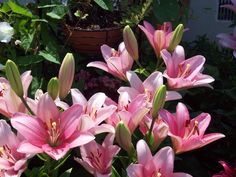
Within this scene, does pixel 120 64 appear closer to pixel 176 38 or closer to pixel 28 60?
pixel 176 38

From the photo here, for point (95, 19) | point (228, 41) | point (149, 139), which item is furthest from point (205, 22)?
point (149, 139)

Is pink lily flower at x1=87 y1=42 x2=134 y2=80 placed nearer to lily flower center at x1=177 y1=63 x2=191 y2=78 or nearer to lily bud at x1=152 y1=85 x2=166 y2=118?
lily flower center at x1=177 y1=63 x2=191 y2=78

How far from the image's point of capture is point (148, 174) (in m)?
0.97

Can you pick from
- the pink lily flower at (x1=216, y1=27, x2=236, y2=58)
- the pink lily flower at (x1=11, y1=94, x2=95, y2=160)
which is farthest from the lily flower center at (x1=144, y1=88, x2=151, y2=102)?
the pink lily flower at (x1=216, y1=27, x2=236, y2=58)

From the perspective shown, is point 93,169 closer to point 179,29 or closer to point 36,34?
point 179,29

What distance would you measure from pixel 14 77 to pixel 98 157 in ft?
0.70

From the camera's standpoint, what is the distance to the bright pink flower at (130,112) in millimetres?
994

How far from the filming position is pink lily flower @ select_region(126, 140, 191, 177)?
956 mm

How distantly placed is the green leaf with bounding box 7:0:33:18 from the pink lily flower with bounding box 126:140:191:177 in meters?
0.79

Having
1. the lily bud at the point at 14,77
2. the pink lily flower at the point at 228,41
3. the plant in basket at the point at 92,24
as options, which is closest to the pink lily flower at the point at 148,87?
the lily bud at the point at 14,77

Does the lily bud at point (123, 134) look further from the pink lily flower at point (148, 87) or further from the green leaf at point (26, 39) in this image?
the green leaf at point (26, 39)

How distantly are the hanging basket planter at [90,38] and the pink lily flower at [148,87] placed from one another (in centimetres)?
69

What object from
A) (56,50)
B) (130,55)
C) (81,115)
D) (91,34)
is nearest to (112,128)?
(81,115)

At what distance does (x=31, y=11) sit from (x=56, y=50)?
179mm
